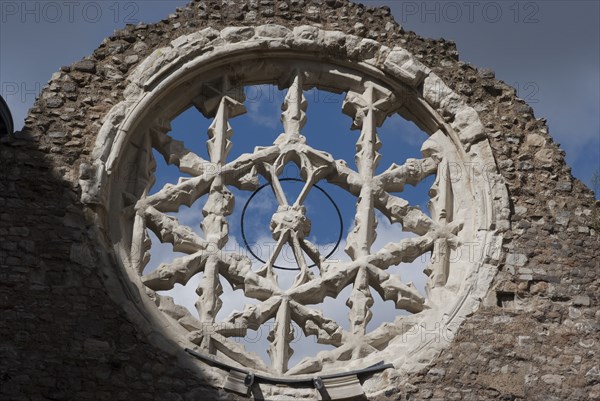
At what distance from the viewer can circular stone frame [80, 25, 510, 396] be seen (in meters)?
15.0

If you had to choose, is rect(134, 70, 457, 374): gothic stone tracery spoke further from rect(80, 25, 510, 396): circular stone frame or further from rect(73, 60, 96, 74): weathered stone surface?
rect(73, 60, 96, 74): weathered stone surface

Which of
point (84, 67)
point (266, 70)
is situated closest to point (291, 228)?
point (266, 70)

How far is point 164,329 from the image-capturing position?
49.1 ft

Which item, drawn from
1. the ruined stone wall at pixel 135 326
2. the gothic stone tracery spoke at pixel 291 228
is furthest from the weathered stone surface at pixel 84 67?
the gothic stone tracery spoke at pixel 291 228

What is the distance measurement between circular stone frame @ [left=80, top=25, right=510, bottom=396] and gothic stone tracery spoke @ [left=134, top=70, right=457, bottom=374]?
0.59 ft

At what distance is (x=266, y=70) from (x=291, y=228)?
1.53 meters

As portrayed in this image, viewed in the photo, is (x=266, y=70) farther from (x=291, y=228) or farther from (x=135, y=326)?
(x=135, y=326)

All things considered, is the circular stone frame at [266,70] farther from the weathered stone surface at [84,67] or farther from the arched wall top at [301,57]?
the weathered stone surface at [84,67]

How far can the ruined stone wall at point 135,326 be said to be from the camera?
14.5 meters

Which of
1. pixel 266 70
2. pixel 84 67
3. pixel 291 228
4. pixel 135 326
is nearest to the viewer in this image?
pixel 135 326

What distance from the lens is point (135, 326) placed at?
14750 mm

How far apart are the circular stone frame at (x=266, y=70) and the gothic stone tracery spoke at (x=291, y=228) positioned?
18cm

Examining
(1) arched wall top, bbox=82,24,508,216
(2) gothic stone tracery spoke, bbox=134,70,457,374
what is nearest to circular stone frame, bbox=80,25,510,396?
(1) arched wall top, bbox=82,24,508,216

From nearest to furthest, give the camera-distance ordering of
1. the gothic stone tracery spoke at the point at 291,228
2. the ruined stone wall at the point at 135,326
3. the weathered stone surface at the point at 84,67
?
the ruined stone wall at the point at 135,326, the gothic stone tracery spoke at the point at 291,228, the weathered stone surface at the point at 84,67
